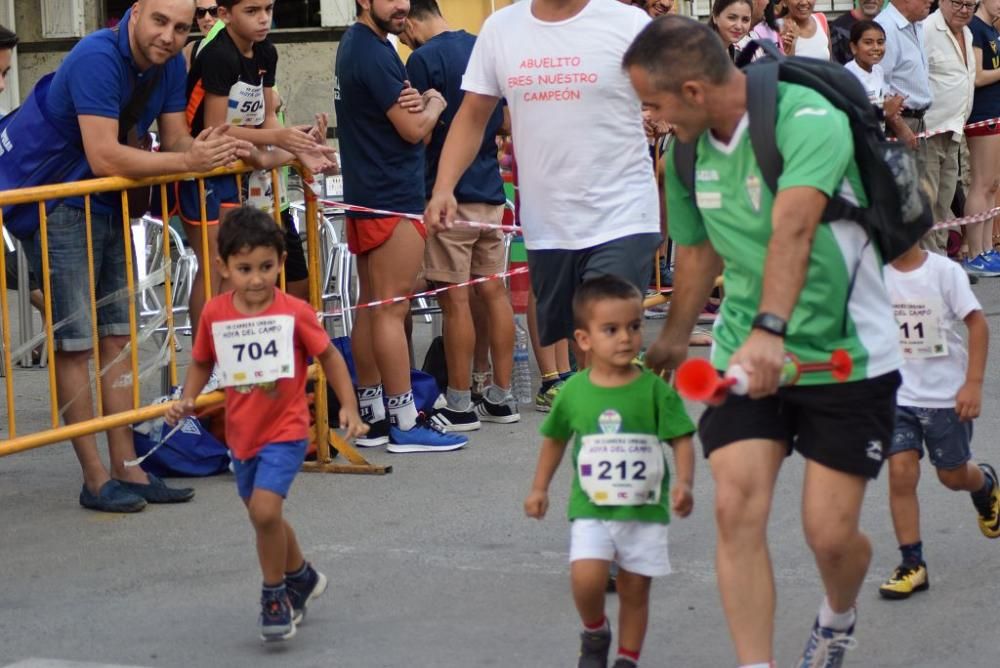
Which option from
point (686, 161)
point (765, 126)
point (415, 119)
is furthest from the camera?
point (415, 119)

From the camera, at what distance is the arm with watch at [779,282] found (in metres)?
4.00

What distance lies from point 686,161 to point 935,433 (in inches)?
64.5

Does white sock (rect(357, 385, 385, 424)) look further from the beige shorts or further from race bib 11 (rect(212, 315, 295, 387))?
race bib 11 (rect(212, 315, 295, 387))

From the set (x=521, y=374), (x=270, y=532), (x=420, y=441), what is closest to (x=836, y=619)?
(x=270, y=532)

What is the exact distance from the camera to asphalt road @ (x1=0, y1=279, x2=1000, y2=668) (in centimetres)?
513

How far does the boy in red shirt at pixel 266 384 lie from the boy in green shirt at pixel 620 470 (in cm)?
87

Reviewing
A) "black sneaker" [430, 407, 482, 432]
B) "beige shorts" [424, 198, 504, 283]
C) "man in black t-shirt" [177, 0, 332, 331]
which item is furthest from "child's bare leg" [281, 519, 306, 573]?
"beige shorts" [424, 198, 504, 283]

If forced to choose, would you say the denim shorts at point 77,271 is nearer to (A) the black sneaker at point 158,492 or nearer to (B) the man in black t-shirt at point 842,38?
(A) the black sneaker at point 158,492

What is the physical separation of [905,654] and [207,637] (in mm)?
2090

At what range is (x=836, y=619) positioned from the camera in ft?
14.9

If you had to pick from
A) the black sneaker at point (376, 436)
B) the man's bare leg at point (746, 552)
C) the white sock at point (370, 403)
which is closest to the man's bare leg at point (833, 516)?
the man's bare leg at point (746, 552)

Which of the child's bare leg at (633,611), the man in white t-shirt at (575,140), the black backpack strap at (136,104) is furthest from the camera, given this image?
the black backpack strap at (136,104)

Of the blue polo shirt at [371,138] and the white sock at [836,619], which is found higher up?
the blue polo shirt at [371,138]

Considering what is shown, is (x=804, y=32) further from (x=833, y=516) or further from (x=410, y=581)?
(x=833, y=516)
